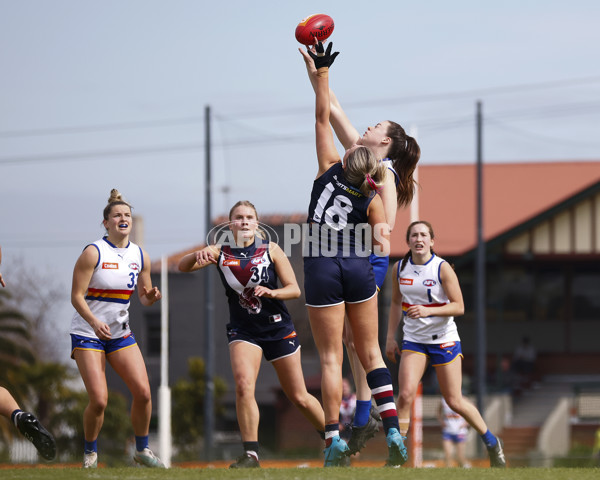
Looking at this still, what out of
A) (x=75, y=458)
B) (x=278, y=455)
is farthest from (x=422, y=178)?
(x=75, y=458)

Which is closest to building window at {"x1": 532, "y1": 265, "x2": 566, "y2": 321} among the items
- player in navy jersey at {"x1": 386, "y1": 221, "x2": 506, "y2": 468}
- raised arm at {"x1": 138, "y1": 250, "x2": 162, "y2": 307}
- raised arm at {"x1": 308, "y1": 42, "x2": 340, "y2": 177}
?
player in navy jersey at {"x1": 386, "y1": 221, "x2": 506, "y2": 468}

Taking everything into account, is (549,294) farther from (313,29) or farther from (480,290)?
Answer: (313,29)

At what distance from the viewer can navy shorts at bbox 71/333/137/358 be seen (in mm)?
7367

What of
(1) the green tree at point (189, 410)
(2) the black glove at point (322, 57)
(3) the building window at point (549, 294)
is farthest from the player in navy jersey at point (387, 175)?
(3) the building window at point (549, 294)

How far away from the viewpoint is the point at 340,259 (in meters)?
6.75

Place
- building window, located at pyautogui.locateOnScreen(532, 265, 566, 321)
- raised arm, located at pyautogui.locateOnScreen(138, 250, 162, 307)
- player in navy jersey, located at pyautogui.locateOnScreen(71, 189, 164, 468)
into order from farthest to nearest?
1. building window, located at pyautogui.locateOnScreen(532, 265, 566, 321)
2. raised arm, located at pyautogui.locateOnScreen(138, 250, 162, 307)
3. player in navy jersey, located at pyautogui.locateOnScreen(71, 189, 164, 468)

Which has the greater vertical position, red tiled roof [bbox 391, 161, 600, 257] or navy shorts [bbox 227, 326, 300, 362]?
red tiled roof [bbox 391, 161, 600, 257]

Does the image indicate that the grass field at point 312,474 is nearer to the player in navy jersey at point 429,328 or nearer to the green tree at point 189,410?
the player in navy jersey at point 429,328

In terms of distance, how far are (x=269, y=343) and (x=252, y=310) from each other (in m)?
0.29

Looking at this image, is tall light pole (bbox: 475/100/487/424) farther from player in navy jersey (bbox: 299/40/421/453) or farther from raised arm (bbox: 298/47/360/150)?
raised arm (bbox: 298/47/360/150)

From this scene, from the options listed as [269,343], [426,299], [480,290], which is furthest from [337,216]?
[480,290]

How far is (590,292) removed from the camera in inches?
1224

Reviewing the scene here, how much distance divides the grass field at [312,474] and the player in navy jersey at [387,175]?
673mm

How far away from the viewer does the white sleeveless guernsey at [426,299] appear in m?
8.04
